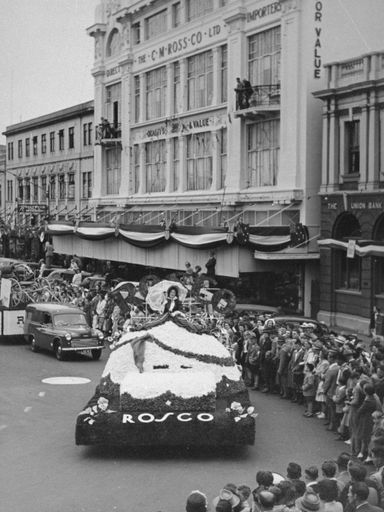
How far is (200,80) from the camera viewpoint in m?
40.4

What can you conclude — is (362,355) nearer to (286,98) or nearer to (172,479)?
(172,479)

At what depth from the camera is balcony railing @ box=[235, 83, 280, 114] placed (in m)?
34.8

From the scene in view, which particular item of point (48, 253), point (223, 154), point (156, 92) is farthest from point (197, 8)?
point (48, 253)

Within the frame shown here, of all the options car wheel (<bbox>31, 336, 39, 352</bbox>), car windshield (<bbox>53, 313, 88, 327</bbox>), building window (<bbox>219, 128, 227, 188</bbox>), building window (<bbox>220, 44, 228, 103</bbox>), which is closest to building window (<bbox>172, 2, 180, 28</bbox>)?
building window (<bbox>220, 44, 228, 103</bbox>)

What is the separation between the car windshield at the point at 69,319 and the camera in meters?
26.4

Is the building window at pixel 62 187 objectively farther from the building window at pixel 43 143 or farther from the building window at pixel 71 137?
the building window at pixel 43 143

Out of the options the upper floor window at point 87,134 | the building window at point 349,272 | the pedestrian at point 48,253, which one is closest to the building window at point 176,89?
the pedestrian at point 48,253

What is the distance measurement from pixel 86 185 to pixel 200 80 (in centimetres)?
1877

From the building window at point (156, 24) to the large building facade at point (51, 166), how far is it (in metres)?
11.9

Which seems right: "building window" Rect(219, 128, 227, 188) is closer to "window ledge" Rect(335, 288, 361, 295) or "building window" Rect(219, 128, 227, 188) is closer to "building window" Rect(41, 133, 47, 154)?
"window ledge" Rect(335, 288, 361, 295)

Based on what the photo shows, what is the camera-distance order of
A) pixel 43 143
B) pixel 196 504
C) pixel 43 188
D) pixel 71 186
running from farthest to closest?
pixel 43 143 → pixel 43 188 → pixel 71 186 → pixel 196 504

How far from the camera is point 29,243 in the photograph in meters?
54.7

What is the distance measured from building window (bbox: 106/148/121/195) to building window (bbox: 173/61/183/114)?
6.99 metres

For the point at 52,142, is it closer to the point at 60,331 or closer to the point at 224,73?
the point at 224,73
